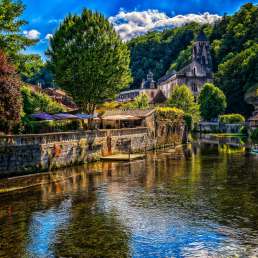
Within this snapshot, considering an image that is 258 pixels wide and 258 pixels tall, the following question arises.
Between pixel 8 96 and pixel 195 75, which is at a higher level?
pixel 195 75

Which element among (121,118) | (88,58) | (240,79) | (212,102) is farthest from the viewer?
(240,79)

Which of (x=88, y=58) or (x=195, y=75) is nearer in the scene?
(x=88, y=58)

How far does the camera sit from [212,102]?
134375 millimetres

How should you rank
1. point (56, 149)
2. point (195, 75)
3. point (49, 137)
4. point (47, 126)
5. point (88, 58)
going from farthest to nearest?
point (195, 75) < point (88, 58) < point (47, 126) < point (56, 149) < point (49, 137)

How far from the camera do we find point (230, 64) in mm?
144500

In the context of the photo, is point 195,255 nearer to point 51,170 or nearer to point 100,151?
point 51,170

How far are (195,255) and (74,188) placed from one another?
54.4 feet

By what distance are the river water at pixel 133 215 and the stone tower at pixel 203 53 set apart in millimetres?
161313

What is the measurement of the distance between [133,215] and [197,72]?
6532 inches

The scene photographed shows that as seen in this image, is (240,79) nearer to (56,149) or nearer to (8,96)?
(56,149)

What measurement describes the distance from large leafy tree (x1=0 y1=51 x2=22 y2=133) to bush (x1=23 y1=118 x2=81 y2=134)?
911cm

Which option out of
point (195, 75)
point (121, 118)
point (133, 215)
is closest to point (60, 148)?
point (133, 215)

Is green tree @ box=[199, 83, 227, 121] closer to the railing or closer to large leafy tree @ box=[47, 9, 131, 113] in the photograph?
large leafy tree @ box=[47, 9, 131, 113]

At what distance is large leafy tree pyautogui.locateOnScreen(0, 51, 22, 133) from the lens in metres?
33.7
